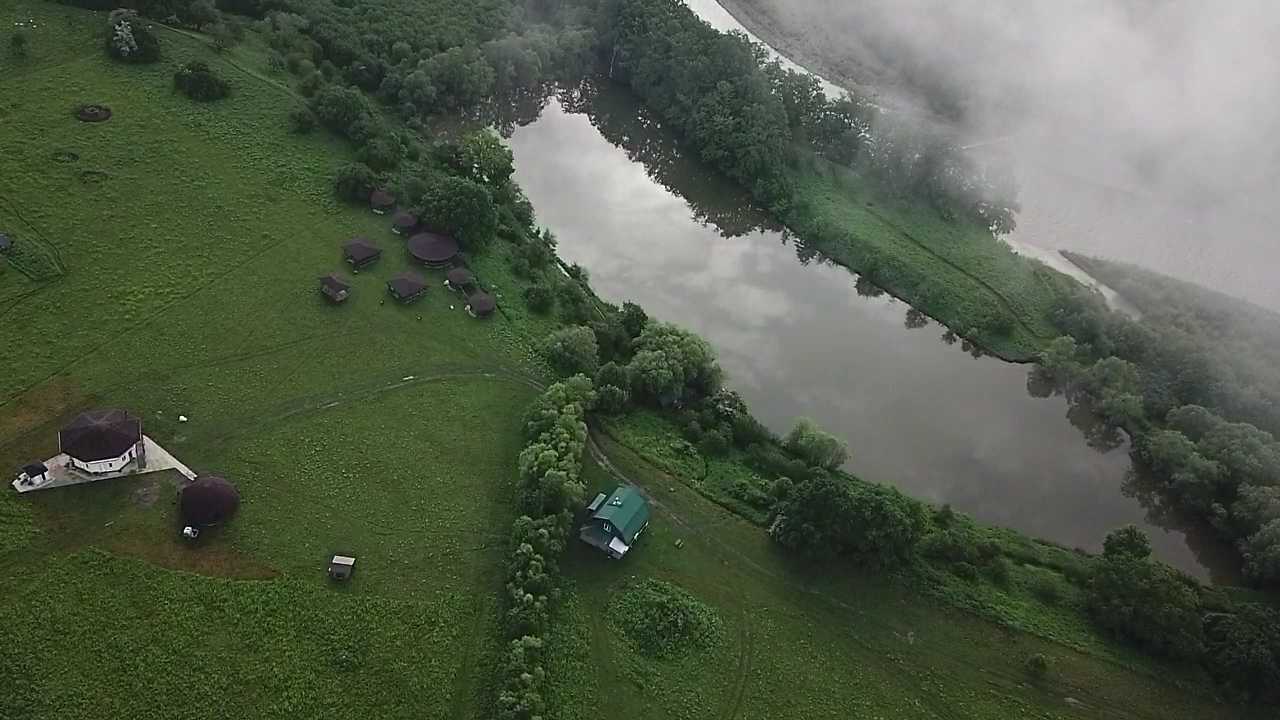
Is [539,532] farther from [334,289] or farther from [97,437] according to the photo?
[334,289]

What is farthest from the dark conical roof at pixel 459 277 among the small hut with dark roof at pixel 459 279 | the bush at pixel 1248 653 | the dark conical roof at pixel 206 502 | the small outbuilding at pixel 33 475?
the bush at pixel 1248 653

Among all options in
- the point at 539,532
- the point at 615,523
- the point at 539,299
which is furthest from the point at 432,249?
the point at 615,523

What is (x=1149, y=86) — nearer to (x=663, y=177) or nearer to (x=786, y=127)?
(x=786, y=127)

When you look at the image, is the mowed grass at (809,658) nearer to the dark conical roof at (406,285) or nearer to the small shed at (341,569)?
the small shed at (341,569)

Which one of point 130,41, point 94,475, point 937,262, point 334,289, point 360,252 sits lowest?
point 94,475

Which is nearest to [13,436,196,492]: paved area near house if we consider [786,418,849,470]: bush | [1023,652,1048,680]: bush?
[786,418,849,470]: bush

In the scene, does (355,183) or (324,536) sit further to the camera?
(355,183)
